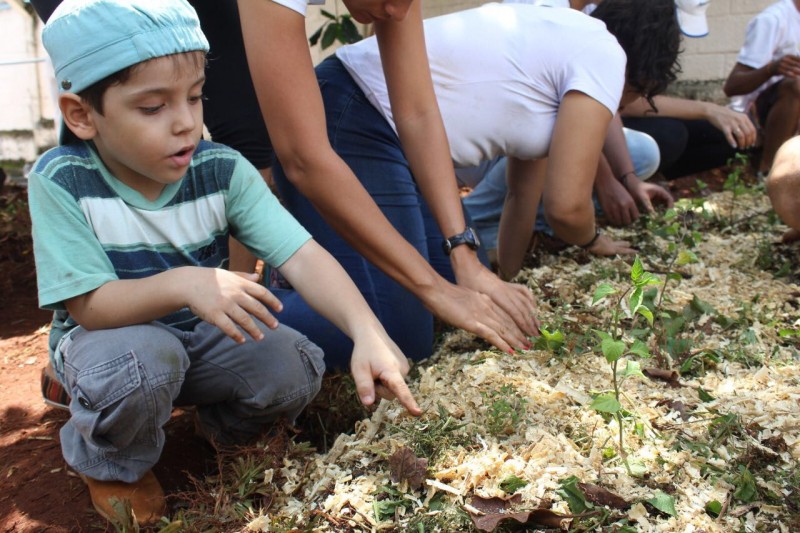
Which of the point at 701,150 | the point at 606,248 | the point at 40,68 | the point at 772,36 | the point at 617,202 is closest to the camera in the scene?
the point at 606,248

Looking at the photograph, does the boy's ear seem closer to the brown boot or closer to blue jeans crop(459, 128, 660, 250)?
the brown boot

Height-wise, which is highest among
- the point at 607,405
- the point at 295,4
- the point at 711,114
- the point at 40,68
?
the point at 295,4

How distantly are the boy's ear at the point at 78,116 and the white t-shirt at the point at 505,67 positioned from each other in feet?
3.93

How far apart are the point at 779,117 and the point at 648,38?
2.69m

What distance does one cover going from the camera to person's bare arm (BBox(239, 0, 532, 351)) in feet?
6.98

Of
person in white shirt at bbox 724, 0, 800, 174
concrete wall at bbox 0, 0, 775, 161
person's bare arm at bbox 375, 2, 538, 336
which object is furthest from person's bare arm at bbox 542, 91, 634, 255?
concrete wall at bbox 0, 0, 775, 161

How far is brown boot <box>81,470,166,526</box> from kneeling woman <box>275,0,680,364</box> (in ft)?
2.66

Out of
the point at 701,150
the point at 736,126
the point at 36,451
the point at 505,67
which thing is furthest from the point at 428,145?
the point at 701,150

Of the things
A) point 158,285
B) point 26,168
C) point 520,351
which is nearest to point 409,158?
point 520,351

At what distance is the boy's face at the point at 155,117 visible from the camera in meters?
1.73

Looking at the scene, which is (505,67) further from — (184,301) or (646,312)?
(184,301)

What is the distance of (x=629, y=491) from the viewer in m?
1.74

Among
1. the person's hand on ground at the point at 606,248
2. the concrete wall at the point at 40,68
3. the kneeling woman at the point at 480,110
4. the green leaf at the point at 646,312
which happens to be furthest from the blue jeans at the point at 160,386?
the concrete wall at the point at 40,68

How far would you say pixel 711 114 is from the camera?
4293mm
